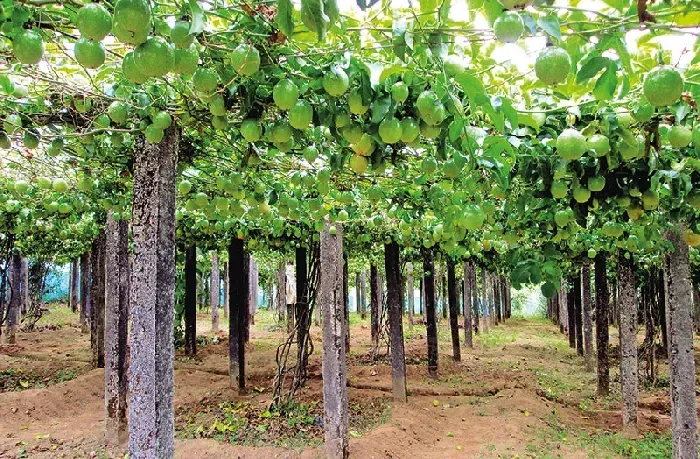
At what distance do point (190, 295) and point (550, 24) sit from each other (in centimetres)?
1146

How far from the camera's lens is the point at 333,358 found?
5.98 meters

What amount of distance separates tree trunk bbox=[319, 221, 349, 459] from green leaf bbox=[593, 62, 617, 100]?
4.41m

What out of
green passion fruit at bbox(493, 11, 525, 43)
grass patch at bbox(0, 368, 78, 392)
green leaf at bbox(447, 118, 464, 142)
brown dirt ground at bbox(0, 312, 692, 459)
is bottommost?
brown dirt ground at bbox(0, 312, 692, 459)

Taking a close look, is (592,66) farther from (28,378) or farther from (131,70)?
(28,378)

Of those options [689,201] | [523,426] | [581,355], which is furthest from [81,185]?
[581,355]

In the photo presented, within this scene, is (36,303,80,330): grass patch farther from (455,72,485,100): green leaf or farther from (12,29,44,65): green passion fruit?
(455,72,485,100): green leaf

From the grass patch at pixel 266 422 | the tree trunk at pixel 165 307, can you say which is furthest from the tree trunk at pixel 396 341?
the tree trunk at pixel 165 307

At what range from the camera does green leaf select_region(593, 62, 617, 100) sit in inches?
73.3

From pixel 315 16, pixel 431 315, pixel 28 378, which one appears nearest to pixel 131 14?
pixel 315 16

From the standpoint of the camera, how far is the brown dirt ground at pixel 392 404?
6680 mm

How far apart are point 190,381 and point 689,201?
920 cm

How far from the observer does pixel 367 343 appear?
642 inches

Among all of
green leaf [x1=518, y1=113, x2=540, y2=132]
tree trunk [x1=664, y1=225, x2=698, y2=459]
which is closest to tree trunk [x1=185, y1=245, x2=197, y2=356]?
tree trunk [x1=664, y1=225, x2=698, y2=459]

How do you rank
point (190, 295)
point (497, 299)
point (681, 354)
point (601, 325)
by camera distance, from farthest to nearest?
point (497, 299) < point (190, 295) < point (601, 325) < point (681, 354)
